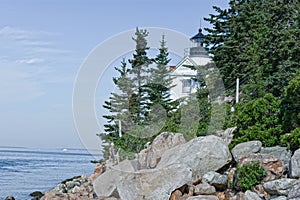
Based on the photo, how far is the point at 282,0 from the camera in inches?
620

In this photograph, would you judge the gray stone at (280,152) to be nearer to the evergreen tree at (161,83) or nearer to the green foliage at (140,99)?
the green foliage at (140,99)

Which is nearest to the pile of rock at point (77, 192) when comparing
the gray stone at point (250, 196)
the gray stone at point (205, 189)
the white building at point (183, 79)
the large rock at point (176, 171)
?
the large rock at point (176, 171)

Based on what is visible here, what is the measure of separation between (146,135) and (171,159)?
451 cm

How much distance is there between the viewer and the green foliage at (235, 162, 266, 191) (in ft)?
28.9

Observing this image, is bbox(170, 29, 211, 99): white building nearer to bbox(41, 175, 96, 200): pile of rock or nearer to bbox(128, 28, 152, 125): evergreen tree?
bbox(128, 28, 152, 125): evergreen tree

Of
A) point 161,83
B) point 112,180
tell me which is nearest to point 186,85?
point 161,83

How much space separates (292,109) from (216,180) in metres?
2.43

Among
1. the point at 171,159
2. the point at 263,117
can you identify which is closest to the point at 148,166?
the point at 171,159

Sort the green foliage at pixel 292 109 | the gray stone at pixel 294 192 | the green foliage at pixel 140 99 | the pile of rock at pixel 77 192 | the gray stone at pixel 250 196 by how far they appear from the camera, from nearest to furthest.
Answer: the gray stone at pixel 294 192
the gray stone at pixel 250 196
the green foliage at pixel 292 109
the pile of rock at pixel 77 192
the green foliage at pixel 140 99

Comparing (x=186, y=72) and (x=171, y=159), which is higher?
(x=186, y=72)

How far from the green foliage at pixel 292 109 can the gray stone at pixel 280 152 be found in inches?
29.9

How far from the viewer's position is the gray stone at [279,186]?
27.1ft

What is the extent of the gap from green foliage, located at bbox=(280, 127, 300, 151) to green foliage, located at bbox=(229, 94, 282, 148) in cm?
48

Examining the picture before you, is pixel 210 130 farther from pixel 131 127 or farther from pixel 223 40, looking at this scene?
pixel 223 40
